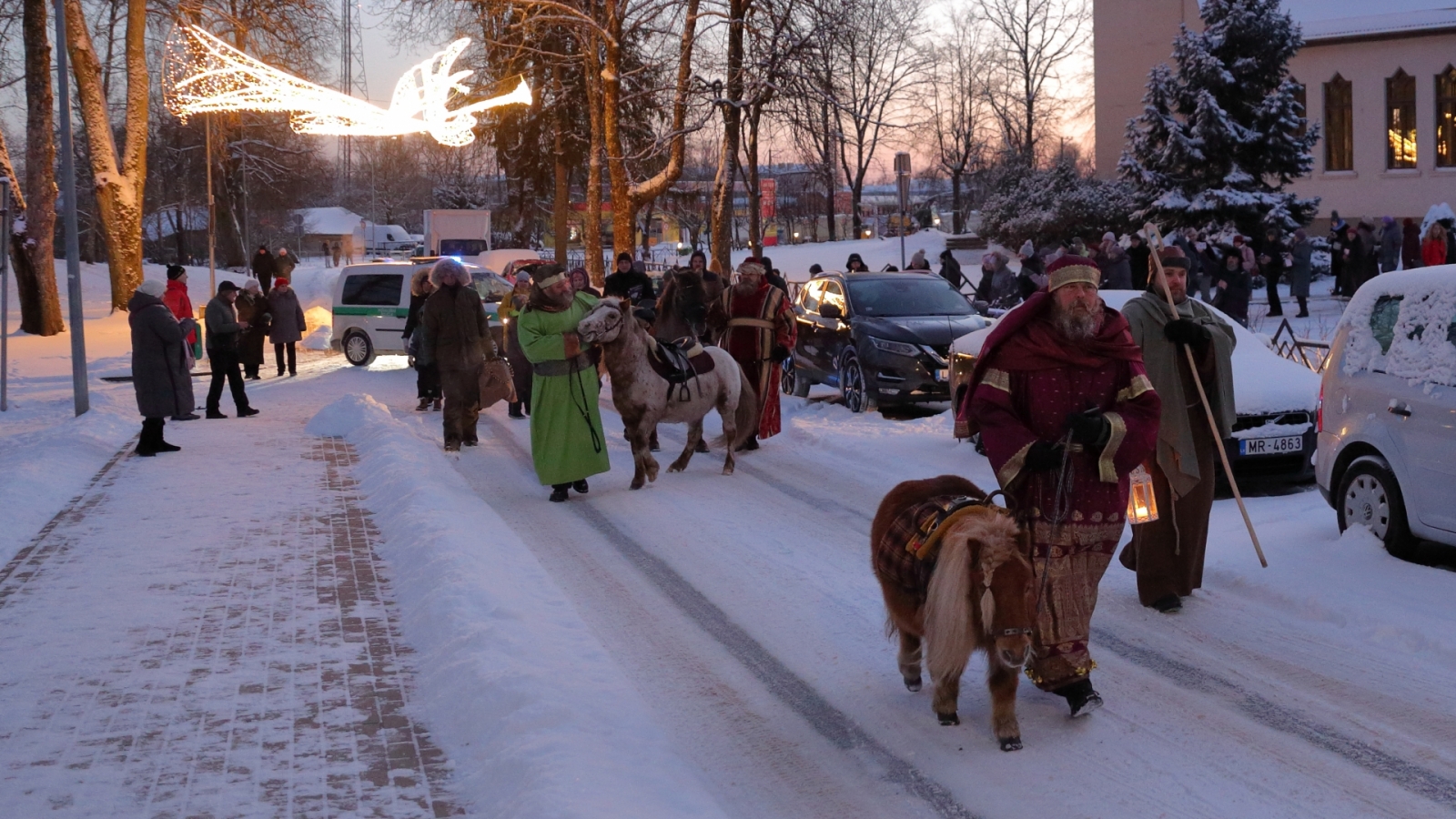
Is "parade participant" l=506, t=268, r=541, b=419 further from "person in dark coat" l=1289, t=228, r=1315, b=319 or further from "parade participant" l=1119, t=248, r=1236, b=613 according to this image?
"person in dark coat" l=1289, t=228, r=1315, b=319

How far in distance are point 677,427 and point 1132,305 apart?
9213mm

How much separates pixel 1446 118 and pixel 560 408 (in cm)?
3663

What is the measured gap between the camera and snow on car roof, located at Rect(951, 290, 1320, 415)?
11.2m

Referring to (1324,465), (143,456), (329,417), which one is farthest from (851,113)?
(1324,465)

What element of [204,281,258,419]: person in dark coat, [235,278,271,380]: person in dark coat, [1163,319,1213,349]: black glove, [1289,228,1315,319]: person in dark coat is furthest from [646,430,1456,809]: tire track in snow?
[1289,228,1315,319]: person in dark coat

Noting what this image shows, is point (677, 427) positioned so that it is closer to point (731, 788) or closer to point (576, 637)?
point (576, 637)

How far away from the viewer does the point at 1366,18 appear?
131ft

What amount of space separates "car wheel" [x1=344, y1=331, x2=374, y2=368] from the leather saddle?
15.1m

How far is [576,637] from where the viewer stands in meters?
7.01

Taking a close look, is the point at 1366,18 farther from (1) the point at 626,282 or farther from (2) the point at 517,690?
(2) the point at 517,690

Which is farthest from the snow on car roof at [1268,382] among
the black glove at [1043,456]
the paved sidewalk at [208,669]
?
the paved sidewalk at [208,669]

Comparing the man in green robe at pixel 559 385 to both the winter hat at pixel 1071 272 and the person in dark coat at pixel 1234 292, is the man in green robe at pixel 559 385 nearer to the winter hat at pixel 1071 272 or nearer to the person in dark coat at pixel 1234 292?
the winter hat at pixel 1071 272

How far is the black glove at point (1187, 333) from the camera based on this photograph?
7262 millimetres

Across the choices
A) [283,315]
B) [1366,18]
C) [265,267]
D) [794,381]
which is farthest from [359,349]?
[1366,18]
